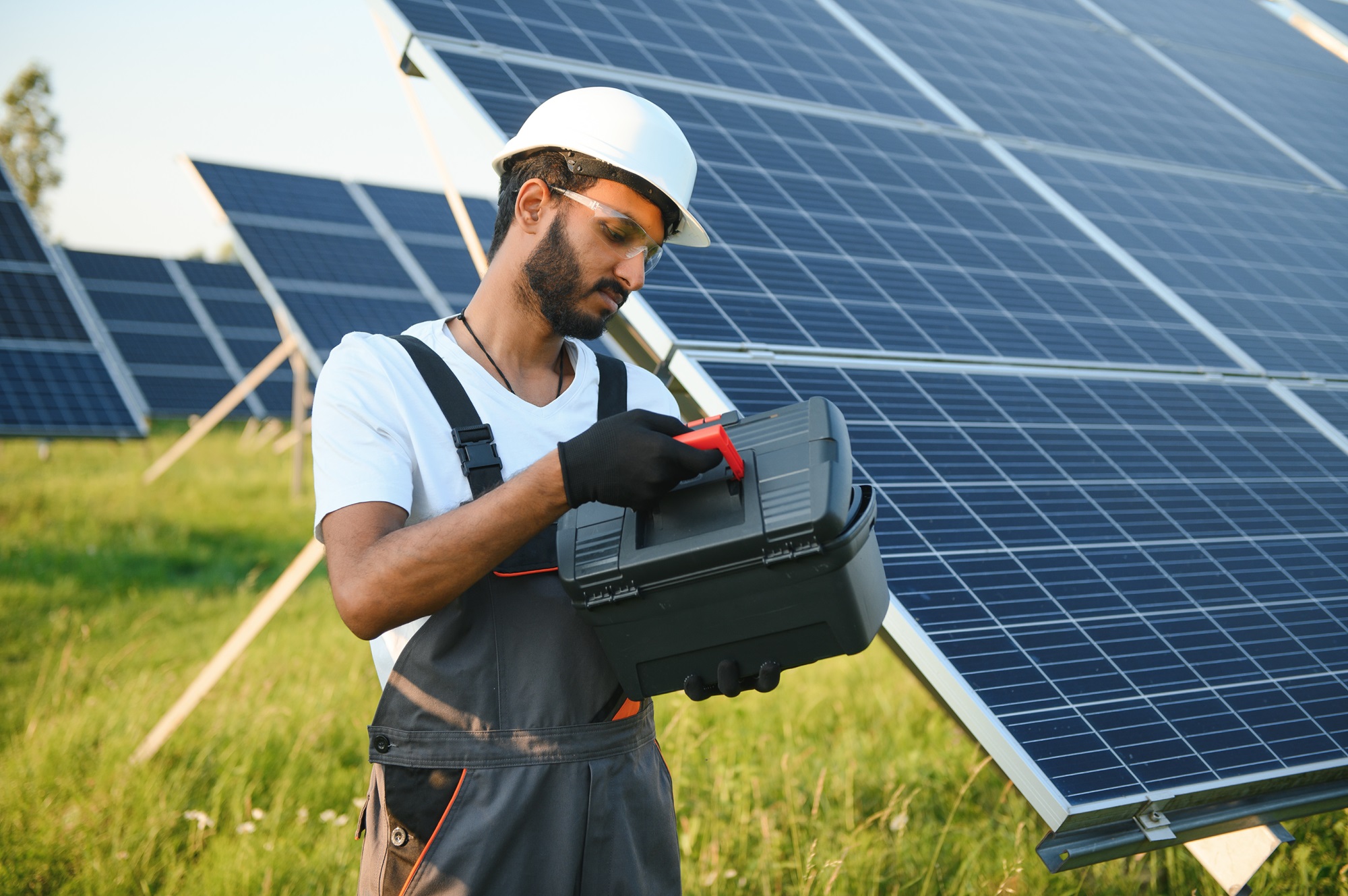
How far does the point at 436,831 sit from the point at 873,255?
3.11 m

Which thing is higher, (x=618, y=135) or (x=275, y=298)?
(x=618, y=135)

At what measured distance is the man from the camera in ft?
5.58

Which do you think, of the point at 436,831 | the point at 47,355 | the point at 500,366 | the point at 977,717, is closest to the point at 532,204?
the point at 500,366

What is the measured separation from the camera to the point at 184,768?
4.88m

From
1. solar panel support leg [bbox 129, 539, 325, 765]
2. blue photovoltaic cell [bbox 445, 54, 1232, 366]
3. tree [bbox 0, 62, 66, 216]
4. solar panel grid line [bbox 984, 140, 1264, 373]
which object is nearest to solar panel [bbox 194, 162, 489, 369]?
solar panel support leg [bbox 129, 539, 325, 765]

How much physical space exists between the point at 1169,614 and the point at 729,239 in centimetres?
202

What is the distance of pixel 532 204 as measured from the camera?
2.21 m

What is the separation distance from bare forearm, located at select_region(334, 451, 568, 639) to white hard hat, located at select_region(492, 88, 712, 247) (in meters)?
0.77

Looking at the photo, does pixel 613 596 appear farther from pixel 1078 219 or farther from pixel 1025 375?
pixel 1078 219

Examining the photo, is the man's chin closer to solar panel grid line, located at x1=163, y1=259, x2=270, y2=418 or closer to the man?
the man

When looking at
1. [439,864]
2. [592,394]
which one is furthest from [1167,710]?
[439,864]

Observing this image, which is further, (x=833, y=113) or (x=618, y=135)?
(x=833, y=113)

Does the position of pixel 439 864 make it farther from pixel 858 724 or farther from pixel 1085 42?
pixel 1085 42

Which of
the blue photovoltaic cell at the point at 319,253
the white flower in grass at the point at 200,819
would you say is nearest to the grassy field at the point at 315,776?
the white flower in grass at the point at 200,819
